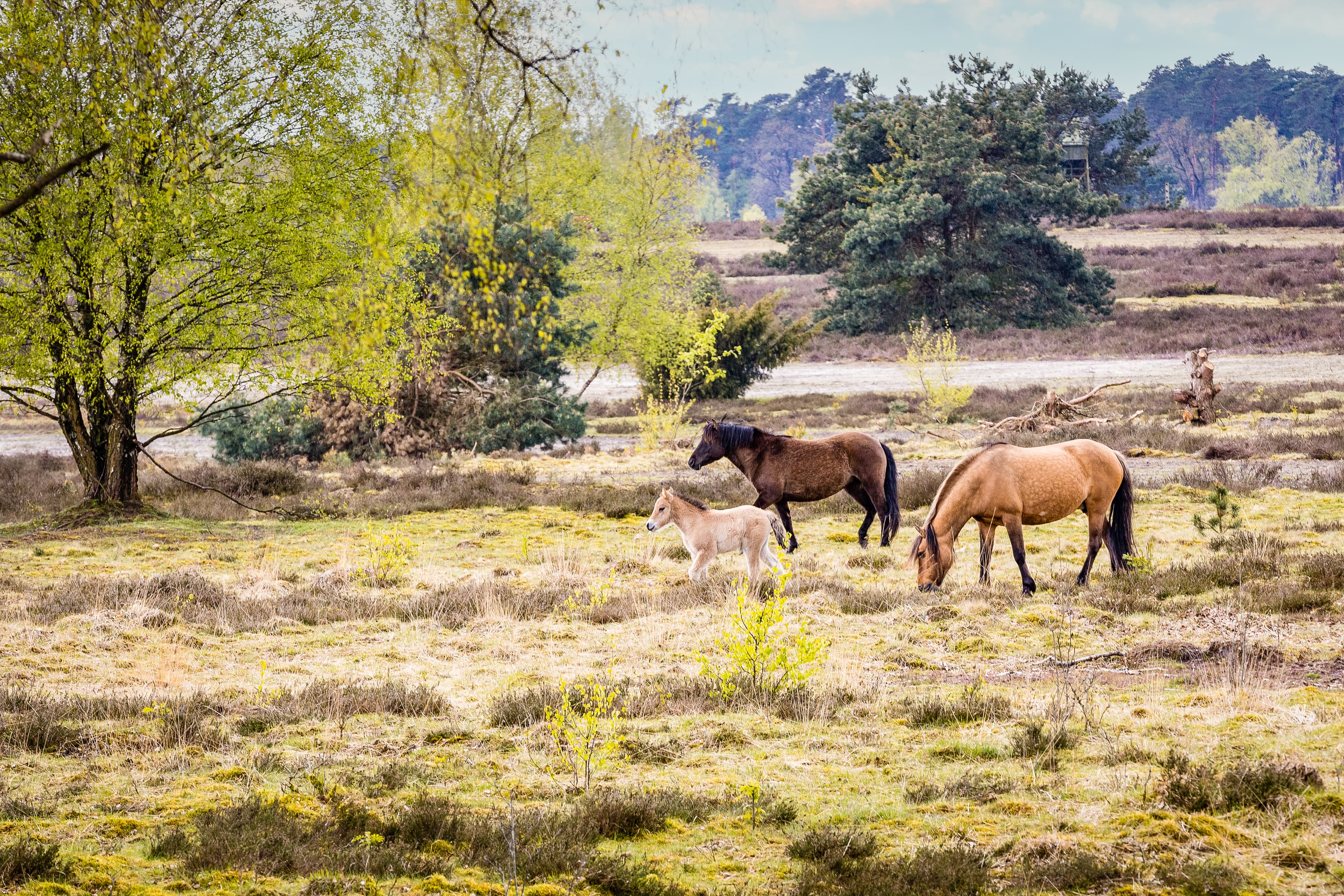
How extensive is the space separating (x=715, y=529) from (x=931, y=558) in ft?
7.41

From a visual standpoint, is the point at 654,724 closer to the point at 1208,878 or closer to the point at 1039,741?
the point at 1039,741

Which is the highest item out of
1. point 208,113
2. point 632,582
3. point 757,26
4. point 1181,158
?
point 1181,158

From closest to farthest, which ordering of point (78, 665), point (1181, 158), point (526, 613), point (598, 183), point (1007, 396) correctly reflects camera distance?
point (78, 665) < point (526, 613) < point (598, 183) < point (1007, 396) < point (1181, 158)

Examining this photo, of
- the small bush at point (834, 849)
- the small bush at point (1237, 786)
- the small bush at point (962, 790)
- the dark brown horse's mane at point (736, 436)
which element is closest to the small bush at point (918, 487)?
the dark brown horse's mane at point (736, 436)

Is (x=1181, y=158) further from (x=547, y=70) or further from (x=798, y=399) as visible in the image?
(x=547, y=70)

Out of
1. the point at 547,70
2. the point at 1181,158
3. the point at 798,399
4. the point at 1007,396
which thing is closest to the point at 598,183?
the point at 798,399

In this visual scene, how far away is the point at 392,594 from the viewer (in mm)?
11766

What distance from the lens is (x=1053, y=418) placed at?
2633 cm

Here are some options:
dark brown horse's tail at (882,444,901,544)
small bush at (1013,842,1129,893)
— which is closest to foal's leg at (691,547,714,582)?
dark brown horse's tail at (882,444,901,544)

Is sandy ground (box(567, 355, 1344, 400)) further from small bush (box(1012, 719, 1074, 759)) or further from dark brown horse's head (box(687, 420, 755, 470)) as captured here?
small bush (box(1012, 719, 1074, 759))

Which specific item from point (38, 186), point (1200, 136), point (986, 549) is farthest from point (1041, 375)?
point (1200, 136)

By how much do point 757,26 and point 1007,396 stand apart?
29237 mm

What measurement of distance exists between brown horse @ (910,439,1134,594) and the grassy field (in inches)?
15.9

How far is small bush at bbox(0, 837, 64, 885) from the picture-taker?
4328mm
